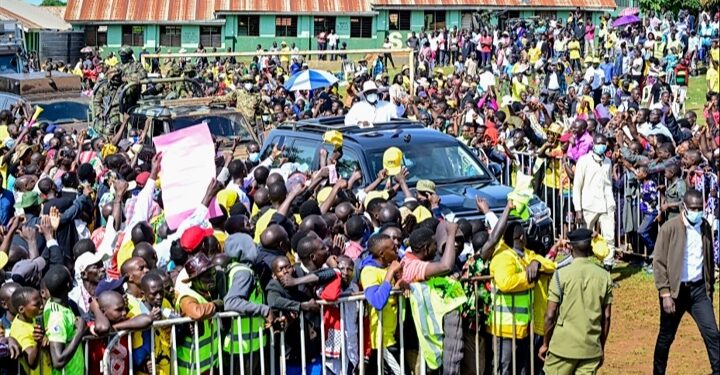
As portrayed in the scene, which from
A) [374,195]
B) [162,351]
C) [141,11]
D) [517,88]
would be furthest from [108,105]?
[141,11]

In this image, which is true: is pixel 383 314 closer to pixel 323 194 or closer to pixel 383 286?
pixel 383 286

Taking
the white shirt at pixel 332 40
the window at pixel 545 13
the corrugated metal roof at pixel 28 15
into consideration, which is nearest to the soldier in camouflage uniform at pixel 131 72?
the corrugated metal roof at pixel 28 15

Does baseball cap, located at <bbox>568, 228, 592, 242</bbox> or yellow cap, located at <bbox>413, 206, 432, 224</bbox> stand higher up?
baseball cap, located at <bbox>568, 228, 592, 242</bbox>

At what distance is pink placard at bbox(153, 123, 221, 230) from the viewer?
33.1 feet

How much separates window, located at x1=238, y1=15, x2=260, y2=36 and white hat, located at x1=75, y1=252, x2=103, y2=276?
41.9m

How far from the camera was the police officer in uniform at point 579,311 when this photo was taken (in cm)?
816

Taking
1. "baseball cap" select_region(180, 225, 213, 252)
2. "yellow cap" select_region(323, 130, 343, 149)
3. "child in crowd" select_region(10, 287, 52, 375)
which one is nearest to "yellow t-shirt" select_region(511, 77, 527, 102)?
"yellow cap" select_region(323, 130, 343, 149)

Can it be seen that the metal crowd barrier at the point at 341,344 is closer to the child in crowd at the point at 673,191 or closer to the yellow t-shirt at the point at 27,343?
the yellow t-shirt at the point at 27,343

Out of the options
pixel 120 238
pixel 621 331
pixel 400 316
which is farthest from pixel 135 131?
pixel 400 316

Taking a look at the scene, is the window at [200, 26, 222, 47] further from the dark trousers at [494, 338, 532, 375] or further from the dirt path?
the dark trousers at [494, 338, 532, 375]

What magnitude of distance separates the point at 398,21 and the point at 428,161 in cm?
3820

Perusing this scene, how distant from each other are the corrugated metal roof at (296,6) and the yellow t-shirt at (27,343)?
4315 cm

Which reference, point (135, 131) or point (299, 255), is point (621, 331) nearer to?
point (299, 255)

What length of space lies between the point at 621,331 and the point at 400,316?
12.2ft
